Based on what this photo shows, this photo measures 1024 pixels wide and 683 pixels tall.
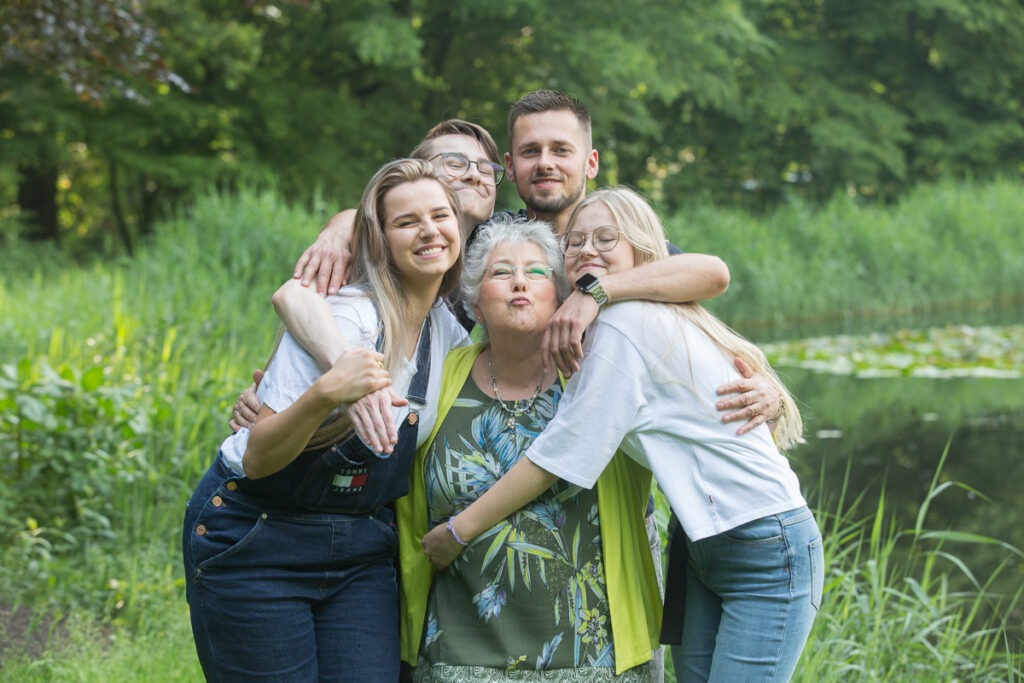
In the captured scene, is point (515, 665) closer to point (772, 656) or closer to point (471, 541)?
point (471, 541)

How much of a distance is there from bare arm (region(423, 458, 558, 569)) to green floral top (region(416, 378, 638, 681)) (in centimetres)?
6

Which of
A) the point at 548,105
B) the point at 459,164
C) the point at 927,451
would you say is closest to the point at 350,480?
the point at 459,164

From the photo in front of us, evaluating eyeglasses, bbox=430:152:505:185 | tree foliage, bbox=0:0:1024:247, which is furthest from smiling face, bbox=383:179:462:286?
tree foliage, bbox=0:0:1024:247

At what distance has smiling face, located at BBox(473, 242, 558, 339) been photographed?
8.93 ft

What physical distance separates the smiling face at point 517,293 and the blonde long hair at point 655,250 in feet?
0.49

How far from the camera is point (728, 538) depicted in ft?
8.35

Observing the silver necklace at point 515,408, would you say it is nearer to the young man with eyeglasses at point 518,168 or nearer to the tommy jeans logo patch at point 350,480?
the tommy jeans logo patch at point 350,480

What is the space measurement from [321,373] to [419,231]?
43cm

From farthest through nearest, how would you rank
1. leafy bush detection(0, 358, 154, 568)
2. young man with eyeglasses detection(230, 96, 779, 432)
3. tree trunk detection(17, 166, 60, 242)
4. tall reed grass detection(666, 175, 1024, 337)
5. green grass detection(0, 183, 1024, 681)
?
tree trunk detection(17, 166, 60, 242), tall reed grass detection(666, 175, 1024, 337), leafy bush detection(0, 358, 154, 568), green grass detection(0, 183, 1024, 681), young man with eyeglasses detection(230, 96, 779, 432)

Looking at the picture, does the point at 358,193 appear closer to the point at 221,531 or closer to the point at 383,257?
the point at 383,257

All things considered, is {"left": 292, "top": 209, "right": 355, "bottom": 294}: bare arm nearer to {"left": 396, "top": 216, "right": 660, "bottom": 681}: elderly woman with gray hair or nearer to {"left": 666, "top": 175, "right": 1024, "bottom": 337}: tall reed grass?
{"left": 396, "top": 216, "right": 660, "bottom": 681}: elderly woman with gray hair

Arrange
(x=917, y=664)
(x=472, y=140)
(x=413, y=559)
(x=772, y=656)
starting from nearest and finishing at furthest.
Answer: (x=772, y=656) < (x=413, y=559) < (x=472, y=140) < (x=917, y=664)

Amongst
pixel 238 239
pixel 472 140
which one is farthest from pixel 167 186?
pixel 472 140

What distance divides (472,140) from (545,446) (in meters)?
1.33
